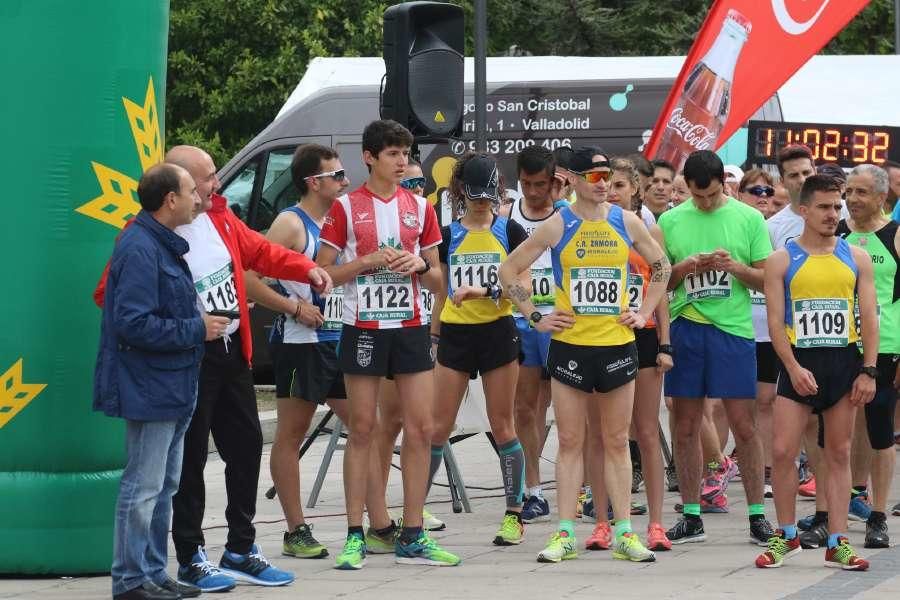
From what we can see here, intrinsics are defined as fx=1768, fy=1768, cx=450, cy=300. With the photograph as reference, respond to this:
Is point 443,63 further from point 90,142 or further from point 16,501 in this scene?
point 16,501

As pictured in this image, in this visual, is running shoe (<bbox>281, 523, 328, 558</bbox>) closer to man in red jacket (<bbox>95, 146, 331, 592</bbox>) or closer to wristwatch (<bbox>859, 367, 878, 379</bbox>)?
man in red jacket (<bbox>95, 146, 331, 592</bbox>)

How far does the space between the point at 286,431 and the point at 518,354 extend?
4.54ft

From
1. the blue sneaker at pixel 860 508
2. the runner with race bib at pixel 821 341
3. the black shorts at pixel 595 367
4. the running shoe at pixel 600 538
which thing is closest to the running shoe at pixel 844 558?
the runner with race bib at pixel 821 341

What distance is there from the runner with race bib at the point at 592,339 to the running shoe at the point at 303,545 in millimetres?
1153

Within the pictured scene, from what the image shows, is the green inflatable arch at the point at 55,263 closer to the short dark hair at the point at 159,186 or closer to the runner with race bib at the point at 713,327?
the short dark hair at the point at 159,186

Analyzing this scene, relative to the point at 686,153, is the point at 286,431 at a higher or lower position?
lower

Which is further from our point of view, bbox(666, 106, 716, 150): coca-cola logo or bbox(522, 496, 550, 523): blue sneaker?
bbox(666, 106, 716, 150): coca-cola logo

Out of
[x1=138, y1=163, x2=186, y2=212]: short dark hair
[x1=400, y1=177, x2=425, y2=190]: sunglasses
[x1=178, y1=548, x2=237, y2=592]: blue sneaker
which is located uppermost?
[x1=400, y1=177, x2=425, y2=190]: sunglasses

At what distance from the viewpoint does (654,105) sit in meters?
17.1

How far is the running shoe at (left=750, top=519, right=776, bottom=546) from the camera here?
9.36 meters

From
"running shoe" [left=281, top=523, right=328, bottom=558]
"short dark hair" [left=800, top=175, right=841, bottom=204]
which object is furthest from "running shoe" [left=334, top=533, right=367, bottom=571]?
"short dark hair" [left=800, top=175, right=841, bottom=204]

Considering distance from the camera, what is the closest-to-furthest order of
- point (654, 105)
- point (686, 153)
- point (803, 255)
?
point (803, 255) → point (686, 153) → point (654, 105)

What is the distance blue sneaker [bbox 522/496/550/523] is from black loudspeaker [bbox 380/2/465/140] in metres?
2.29

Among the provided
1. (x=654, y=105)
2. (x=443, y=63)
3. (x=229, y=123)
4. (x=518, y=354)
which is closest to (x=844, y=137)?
(x=654, y=105)
